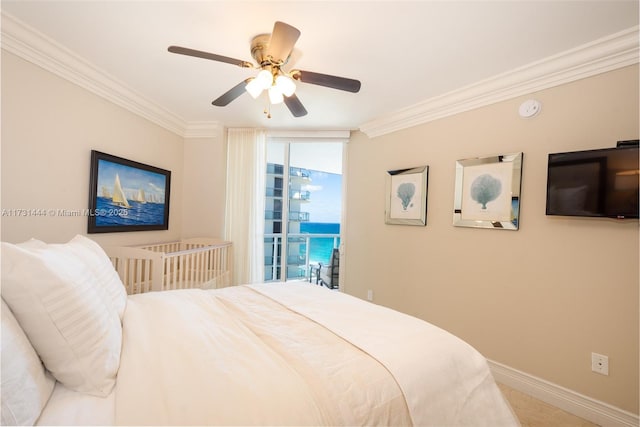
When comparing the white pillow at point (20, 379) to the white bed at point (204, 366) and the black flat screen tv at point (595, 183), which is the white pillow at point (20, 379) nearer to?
the white bed at point (204, 366)

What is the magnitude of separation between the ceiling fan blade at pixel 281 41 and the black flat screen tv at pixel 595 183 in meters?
1.85

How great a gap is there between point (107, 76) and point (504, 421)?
339 cm

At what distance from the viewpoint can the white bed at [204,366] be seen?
0.78m

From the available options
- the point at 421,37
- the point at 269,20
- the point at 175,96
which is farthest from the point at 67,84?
the point at 421,37

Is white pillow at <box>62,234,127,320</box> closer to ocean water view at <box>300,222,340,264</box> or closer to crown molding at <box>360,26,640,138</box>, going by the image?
crown molding at <box>360,26,640,138</box>

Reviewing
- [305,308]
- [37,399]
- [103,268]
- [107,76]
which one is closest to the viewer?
[37,399]

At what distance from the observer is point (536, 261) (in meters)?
2.05

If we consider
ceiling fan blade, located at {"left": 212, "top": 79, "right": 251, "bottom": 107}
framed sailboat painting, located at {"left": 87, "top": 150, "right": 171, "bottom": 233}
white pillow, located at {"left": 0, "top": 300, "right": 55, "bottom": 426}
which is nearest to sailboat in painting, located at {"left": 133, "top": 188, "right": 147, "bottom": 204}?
framed sailboat painting, located at {"left": 87, "top": 150, "right": 171, "bottom": 233}

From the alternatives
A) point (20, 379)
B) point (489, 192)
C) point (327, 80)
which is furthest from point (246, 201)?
point (20, 379)

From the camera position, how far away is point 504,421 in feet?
3.78

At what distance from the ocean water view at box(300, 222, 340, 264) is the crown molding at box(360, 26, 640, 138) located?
1.95 metres

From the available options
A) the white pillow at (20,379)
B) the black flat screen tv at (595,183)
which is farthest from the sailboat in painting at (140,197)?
the black flat screen tv at (595,183)

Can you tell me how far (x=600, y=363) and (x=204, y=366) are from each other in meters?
2.35

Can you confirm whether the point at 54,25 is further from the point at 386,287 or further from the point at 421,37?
the point at 386,287
